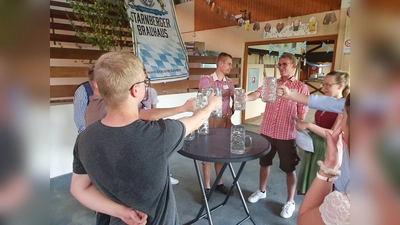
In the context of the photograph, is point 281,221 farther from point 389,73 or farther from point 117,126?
point 389,73

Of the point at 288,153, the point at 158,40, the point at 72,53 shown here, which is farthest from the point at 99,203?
the point at 158,40

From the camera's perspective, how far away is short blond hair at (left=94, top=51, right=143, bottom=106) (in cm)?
83

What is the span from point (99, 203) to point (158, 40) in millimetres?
3149

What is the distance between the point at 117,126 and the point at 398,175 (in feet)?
2.67

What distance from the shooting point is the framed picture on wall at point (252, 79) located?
5.76 meters

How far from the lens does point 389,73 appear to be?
0.22 meters

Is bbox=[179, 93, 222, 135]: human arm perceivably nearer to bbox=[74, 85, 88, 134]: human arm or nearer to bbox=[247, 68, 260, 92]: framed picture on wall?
bbox=[74, 85, 88, 134]: human arm

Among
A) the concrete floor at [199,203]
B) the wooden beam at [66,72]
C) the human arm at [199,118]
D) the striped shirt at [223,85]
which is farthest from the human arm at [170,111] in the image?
the wooden beam at [66,72]

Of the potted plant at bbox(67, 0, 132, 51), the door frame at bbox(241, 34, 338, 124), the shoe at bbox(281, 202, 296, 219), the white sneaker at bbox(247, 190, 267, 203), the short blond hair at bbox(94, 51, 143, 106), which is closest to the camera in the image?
the short blond hair at bbox(94, 51, 143, 106)

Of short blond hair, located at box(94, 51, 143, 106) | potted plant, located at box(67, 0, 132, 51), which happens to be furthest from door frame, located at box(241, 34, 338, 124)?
short blond hair, located at box(94, 51, 143, 106)

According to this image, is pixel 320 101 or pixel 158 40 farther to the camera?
pixel 158 40

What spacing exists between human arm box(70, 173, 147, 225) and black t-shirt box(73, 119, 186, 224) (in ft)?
0.08

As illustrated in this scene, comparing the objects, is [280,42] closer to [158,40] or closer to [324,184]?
[158,40]

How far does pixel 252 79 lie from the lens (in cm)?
590
